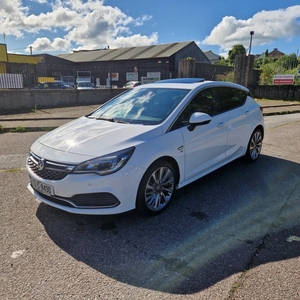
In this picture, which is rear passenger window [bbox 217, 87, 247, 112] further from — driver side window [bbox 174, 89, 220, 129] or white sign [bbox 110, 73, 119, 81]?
white sign [bbox 110, 73, 119, 81]

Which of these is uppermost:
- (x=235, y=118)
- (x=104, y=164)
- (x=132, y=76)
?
(x=132, y=76)

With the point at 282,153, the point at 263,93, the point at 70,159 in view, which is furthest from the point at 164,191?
the point at 263,93

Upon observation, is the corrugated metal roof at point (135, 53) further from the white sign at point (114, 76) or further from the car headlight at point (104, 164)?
the car headlight at point (104, 164)

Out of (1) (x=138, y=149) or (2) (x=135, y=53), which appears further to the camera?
(2) (x=135, y=53)

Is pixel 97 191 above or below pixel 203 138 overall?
below

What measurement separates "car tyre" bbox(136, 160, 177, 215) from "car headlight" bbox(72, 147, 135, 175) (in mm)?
361

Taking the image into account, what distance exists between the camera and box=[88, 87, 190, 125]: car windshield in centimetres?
368

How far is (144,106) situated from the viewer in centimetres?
398

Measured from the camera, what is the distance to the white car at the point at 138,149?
2891 millimetres

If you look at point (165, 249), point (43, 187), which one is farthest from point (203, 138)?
point (43, 187)

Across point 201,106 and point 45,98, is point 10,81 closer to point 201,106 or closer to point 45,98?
point 45,98

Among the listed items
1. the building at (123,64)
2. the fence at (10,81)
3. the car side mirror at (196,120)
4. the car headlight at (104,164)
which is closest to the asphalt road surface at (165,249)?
the car headlight at (104,164)

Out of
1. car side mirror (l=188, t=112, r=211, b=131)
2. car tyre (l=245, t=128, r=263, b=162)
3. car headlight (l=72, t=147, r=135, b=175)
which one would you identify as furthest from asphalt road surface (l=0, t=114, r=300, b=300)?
car tyre (l=245, t=128, r=263, b=162)

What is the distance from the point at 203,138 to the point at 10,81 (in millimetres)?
14114
